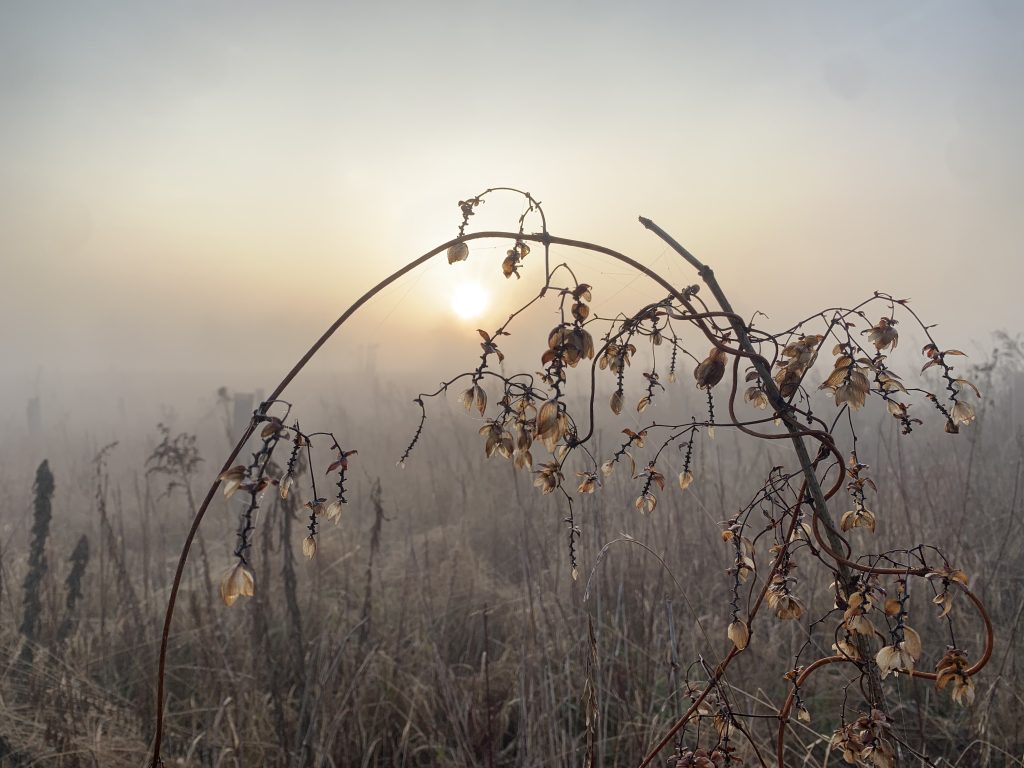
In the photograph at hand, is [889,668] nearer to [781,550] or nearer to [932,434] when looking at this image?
[781,550]

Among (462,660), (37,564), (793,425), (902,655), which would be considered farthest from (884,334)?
(37,564)

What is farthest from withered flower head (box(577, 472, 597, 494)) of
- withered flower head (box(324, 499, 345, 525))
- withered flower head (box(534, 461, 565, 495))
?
withered flower head (box(324, 499, 345, 525))

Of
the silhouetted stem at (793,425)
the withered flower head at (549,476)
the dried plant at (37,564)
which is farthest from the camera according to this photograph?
the dried plant at (37,564)

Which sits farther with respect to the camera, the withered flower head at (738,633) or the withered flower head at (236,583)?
the withered flower head at (738,633)

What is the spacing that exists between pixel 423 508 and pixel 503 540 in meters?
1.55

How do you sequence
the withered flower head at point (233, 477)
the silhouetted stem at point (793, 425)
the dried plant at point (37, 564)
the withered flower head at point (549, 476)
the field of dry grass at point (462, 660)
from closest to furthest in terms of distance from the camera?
the withered flower head at point (233, 477) < the silhouetted stem at point (793, 425) < the withered flower head at point (549, 476) < the field of dry grass at point (462, 660) < the dried plant at point (37, 564)

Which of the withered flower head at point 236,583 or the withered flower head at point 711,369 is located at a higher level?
the withered flower head at point 711,369

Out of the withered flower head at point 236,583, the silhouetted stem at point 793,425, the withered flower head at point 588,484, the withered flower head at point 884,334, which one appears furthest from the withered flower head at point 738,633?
the withered flower head at point 236,583

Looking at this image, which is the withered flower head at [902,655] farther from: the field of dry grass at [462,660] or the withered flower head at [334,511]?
the withered flower head at [334,511]

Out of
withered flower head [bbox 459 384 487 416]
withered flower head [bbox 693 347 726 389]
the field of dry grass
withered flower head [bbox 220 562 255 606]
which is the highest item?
withered flower head [bbox 693 347 726 389]

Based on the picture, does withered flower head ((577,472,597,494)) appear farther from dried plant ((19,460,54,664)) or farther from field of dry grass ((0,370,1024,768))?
dried plant ((19,460,54,664))

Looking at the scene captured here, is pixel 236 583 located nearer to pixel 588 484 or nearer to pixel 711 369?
pixel 588 484

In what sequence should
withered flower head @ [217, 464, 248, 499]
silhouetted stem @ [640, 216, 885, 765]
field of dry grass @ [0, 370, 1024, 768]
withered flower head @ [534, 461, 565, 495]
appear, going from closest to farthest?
withered flower head @ [217, 464, 248, 499] < silhouetted stem @ [640, 216, 885, 765] < withered flower head @ [534, 461, 565, 495] < field of dry grass @ [0, 370, 1024, 768]

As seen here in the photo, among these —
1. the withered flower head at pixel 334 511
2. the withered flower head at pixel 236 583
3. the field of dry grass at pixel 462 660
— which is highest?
the withered flower head at pixel 334 511
